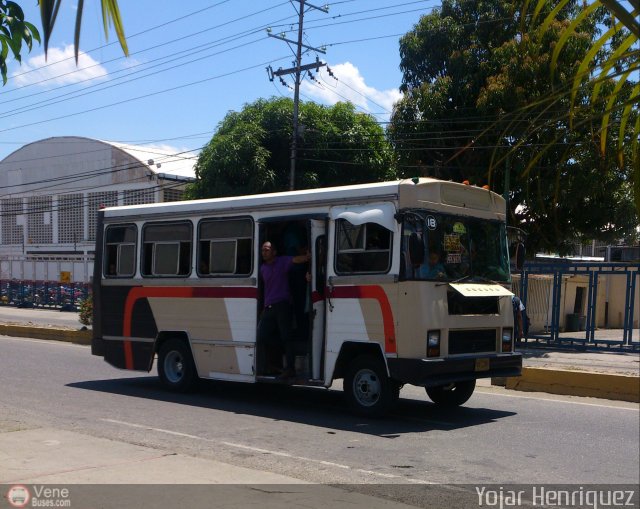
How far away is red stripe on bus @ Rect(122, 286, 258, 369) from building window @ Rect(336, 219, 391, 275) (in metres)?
1.67

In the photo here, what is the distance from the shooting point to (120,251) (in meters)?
13.3

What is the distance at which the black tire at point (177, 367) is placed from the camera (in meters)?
12.0

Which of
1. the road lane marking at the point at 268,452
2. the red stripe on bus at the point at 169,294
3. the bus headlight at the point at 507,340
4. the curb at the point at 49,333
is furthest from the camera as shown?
the curb at the point at 49,333

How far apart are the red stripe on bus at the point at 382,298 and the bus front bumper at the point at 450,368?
0.23 meters

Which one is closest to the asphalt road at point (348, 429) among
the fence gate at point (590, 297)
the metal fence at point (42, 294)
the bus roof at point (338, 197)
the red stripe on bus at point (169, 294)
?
the red stripe on bus at point (169, 294)

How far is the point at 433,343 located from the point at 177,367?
4.79 meters

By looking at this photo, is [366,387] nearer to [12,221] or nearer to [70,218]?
[70,218]

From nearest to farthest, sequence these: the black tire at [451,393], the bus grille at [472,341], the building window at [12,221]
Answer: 1. the bus grille at [472,341]
2. the black tire at [451,393]
3. the building window at [12,221]

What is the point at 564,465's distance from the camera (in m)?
7.50

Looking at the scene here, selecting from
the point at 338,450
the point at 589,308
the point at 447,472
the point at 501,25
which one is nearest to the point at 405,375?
the point at 338,450

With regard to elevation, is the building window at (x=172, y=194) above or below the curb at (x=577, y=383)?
above

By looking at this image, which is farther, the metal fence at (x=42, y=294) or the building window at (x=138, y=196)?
the building window at (x=138, y=196)

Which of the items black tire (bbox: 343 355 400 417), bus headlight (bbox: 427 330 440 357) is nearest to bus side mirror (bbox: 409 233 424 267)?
bus headlight (bbox: 427 330 440 357)

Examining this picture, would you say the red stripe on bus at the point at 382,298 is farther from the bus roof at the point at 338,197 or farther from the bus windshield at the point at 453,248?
the bus roof at the point at 338,197
